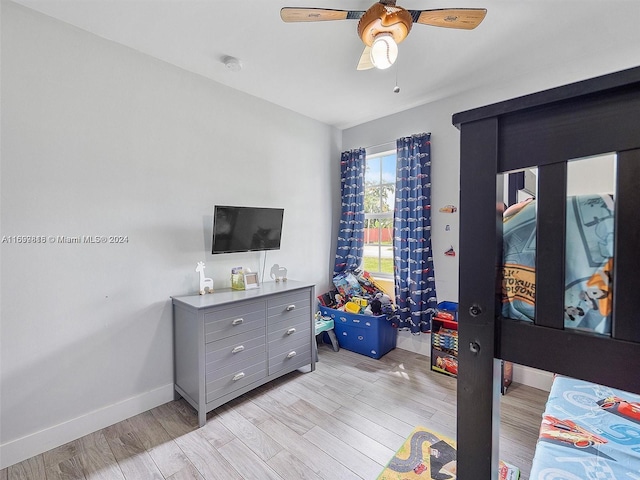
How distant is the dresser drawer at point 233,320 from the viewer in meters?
1.94

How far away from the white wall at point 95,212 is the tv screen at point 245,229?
0.18m

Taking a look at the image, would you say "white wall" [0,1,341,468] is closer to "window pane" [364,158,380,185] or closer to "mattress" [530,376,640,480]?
"window pane" [364,158,380,185]

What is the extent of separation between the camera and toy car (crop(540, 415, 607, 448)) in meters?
1.13

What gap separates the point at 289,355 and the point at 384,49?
229cm

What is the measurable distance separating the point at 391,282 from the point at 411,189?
112cm

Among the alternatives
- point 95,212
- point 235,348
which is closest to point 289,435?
point 235,348

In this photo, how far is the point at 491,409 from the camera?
710 millimetres

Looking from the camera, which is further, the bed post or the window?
the window

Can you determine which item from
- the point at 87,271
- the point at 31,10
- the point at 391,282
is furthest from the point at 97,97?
the point at 391,282

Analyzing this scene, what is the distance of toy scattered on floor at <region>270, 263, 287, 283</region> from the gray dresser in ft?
0.80

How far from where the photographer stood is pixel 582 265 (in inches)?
25.5

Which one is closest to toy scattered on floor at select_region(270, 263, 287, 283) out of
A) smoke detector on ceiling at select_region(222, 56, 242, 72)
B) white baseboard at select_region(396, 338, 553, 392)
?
white baseboard at select_region(396, 338, 553, 392)

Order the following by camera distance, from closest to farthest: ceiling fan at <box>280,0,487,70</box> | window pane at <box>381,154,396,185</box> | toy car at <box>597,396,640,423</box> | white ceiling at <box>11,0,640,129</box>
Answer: toy car at <box>597,396,640,423</box>, ceiling fan at <box>280,0,487,70</box>, white ceiling at <box>11,0,640,129</box>, window pane at <box>381,154,396,185</box>

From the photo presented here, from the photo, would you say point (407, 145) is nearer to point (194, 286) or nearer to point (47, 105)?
point (194, 286)
